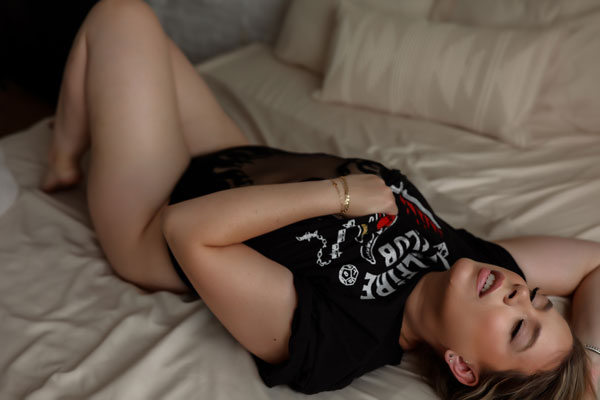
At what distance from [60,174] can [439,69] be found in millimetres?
1124

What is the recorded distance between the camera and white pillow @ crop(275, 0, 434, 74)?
204 cm

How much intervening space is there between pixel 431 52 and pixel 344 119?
13.4 inches

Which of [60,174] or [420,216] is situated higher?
[420,216]

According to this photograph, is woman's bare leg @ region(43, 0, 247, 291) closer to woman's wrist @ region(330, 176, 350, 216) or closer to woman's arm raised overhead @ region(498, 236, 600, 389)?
woman's wrist @ region(330, 176, 350, 216)

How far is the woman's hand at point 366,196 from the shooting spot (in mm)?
1094

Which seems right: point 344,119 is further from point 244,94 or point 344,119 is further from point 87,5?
point 87,5

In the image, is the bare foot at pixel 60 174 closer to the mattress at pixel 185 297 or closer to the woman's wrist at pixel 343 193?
the mattress at pixel 185 297

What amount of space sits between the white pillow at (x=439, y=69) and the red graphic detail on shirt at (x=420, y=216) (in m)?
0.59

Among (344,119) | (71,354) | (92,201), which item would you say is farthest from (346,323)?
(344,119)

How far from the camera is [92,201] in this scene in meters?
1.26

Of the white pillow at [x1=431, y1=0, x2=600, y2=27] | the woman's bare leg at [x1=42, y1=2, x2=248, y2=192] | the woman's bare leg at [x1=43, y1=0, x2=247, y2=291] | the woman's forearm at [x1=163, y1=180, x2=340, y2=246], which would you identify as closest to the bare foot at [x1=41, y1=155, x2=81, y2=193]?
the woman's bare leg at [x1=42, y1=2, x2=248, y2=192]

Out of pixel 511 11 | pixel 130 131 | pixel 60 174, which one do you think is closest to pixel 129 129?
pixel 130 131

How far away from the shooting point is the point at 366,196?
3.60 feet

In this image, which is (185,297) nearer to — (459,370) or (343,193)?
(343,193)
